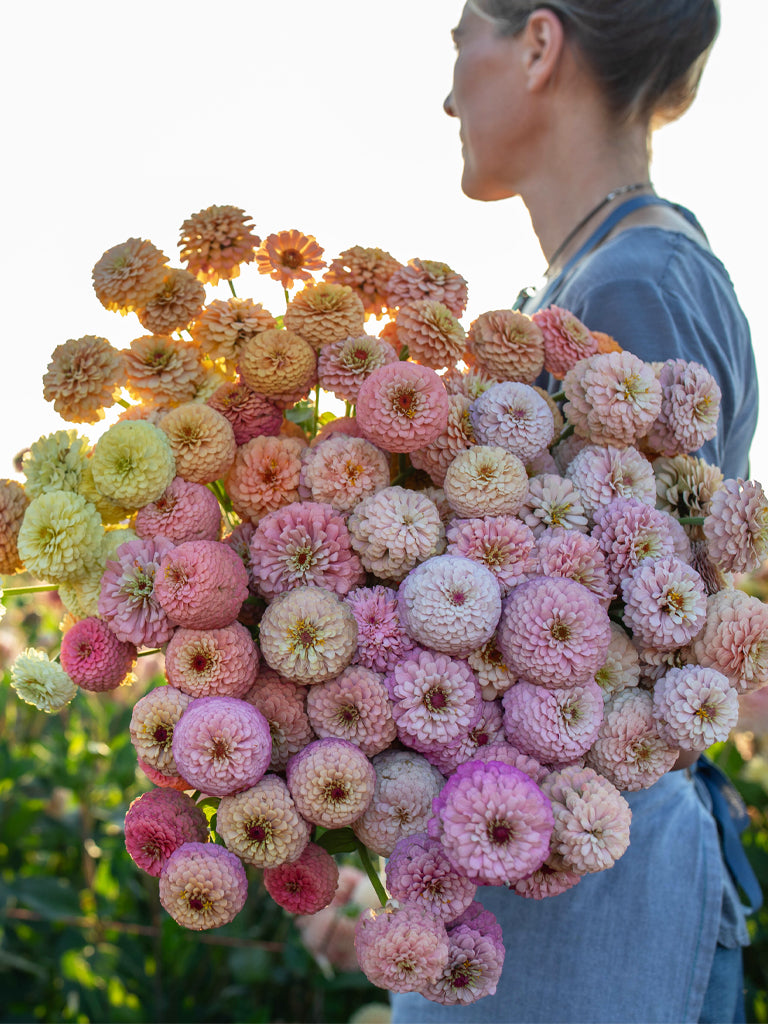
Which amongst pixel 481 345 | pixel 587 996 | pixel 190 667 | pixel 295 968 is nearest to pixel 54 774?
pixel 295 968

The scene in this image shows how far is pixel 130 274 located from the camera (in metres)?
0.81

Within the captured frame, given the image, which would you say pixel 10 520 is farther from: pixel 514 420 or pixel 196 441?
pixel 514 420

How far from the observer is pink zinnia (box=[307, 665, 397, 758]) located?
0.69 metres

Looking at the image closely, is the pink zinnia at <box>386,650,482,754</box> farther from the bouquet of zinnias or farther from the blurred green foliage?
the blurred green foliage

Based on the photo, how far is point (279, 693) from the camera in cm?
72

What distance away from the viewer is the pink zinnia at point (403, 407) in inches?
28.4

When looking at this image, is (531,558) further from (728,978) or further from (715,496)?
(728,978)

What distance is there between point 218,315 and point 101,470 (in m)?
0.20

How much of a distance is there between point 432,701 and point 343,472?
0.22 metres

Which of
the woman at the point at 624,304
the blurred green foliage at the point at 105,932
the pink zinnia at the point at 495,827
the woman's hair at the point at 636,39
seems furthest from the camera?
the blurred green foliage at the point at 105,932

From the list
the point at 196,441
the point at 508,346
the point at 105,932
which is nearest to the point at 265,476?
the point at 196,441

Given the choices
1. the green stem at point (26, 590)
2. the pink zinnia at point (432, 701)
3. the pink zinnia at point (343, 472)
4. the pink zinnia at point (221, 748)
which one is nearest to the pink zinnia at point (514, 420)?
the pink zinnia at point (343, 472)

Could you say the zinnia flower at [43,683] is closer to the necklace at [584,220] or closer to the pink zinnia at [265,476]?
the pink zinnia at [265,476]

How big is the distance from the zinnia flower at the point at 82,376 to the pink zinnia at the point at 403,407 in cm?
25
